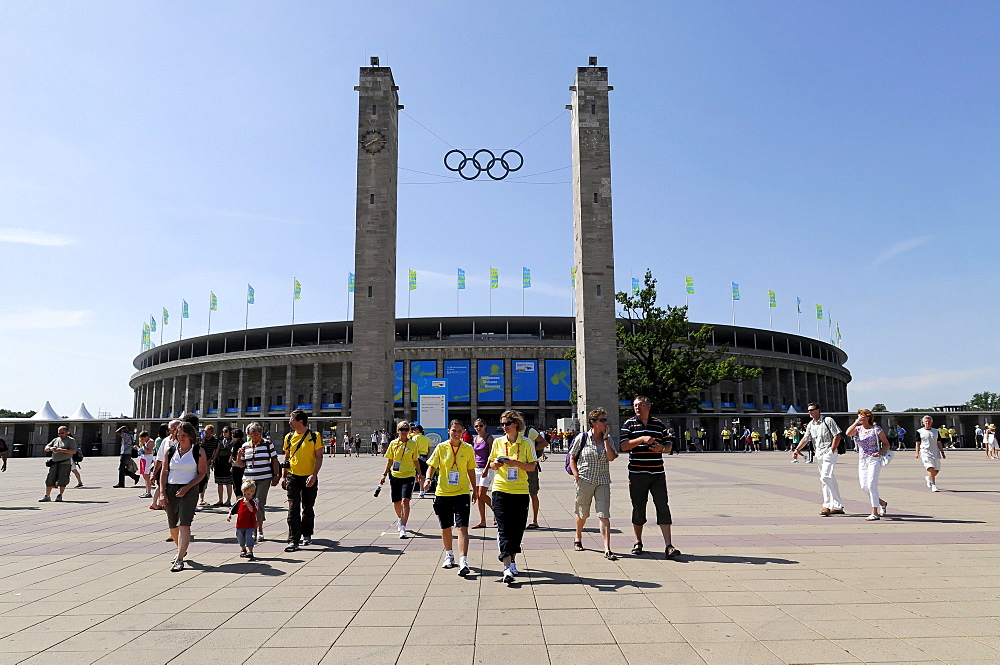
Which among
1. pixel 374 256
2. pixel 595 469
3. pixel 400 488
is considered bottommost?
pixel 400 488

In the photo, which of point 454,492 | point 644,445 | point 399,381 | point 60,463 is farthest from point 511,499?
point 399,381

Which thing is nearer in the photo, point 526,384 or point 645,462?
point 645,462

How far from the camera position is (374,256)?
46531 mm

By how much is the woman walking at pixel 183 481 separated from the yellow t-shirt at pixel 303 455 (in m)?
1.36

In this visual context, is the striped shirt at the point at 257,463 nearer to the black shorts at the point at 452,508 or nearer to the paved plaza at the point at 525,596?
the paved plaza at the point at 525,596

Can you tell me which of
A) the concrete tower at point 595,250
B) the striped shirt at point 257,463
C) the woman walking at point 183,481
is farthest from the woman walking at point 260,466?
the concrete tower at point 595,250

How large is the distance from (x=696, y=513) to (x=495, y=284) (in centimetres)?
6102

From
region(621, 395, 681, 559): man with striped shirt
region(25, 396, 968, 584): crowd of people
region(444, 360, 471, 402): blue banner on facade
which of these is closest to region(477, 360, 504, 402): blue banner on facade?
region(444, 360, 471, 402): blue banner on facade

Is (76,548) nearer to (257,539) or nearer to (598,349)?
(257,539)

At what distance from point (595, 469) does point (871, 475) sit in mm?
6141

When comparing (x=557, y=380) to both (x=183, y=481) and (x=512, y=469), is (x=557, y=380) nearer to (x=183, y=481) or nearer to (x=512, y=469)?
(x=183, y=481)

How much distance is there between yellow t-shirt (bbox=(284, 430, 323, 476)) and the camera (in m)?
9.88

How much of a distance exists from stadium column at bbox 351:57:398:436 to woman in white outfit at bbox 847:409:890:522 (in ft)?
121

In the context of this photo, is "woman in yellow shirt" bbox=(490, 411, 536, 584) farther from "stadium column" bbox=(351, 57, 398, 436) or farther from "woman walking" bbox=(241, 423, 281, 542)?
"stadium column" bbox=(351, 57, 398, 436)
